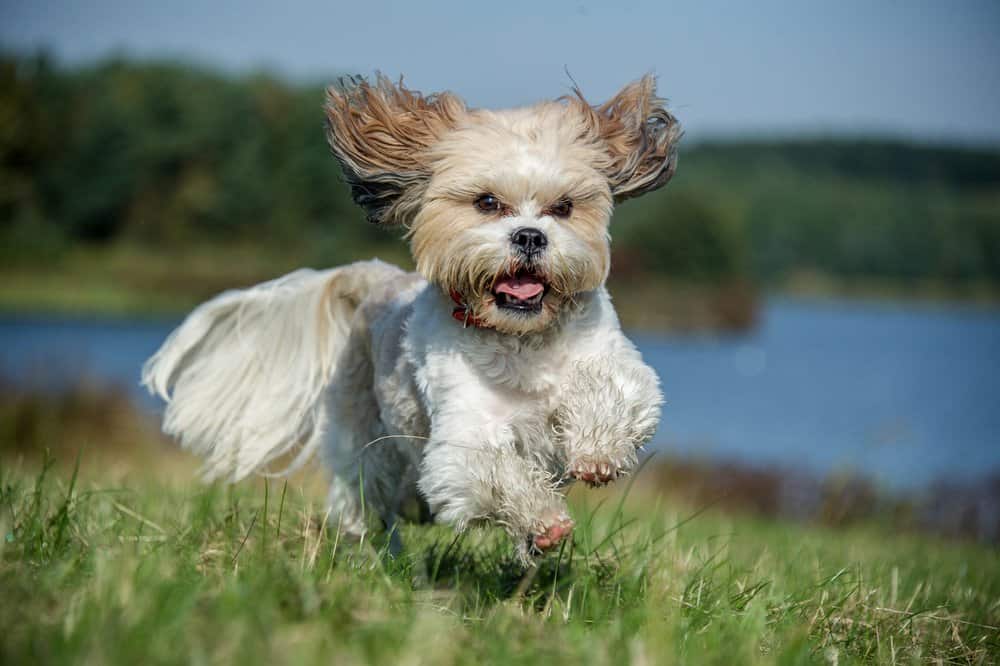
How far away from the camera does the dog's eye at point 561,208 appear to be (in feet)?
12.6

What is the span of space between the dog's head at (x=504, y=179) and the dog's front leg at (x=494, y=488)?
44 centimetres

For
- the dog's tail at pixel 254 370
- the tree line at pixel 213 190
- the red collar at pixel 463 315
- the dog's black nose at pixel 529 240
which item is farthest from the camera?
the tree line at pixel 213 190

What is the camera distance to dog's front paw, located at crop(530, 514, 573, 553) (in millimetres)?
3352

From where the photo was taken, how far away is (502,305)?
3.72 metres

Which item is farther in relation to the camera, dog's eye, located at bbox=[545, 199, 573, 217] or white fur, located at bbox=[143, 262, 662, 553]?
dog's eye, located at bbox=[545, 199, 573, 217]

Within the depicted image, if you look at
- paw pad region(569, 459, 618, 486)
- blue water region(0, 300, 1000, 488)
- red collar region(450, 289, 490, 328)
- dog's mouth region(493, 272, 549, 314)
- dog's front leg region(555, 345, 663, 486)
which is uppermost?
dog's mouth region(493, 272, 549, 314)

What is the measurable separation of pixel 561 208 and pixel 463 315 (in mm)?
561

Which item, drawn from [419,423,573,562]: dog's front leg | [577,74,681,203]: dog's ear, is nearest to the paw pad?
[419,423,573,562]: dog's front leg

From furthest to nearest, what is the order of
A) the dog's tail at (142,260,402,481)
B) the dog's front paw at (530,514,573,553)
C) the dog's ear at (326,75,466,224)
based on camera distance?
the dog's tail at (142,260,402,481) < the dog's ear at (326,75,466,224) < the dog's front paw at (530,514,573,553)

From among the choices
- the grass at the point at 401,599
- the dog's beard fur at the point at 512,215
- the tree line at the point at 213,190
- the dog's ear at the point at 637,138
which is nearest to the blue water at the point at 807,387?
the grass at the point at 401,599

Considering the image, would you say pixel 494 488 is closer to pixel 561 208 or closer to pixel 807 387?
pixel 561 208

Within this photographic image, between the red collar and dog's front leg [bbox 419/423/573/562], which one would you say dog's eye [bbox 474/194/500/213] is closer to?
the red collar

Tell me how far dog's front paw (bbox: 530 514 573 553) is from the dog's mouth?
788mm

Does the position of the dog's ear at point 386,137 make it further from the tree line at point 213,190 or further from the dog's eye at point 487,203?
the tree line at point 213,190
